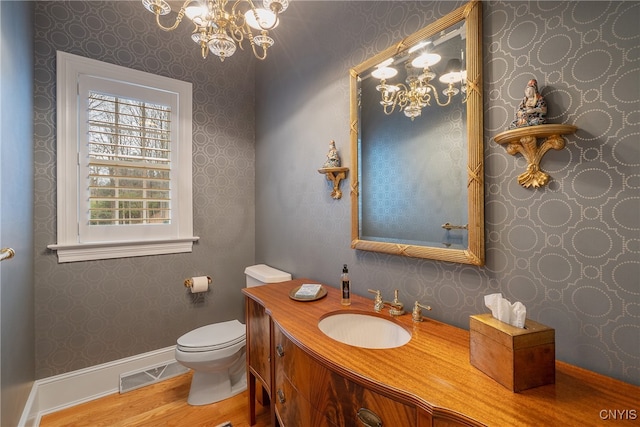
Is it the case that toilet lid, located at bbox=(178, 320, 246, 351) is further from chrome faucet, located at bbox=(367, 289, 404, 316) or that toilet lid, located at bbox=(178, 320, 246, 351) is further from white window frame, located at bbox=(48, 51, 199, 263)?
chrome faucet, located at bbox=(367, 289, 404, 316)

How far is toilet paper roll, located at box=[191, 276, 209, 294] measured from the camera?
2352 mm

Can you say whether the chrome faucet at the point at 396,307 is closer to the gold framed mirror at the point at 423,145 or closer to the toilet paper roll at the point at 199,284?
the gold framed mirror at the point at 423,145

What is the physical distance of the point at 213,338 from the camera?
6.35 ft

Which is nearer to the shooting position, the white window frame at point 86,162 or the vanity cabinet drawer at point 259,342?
the vanity cabinet drawer at point 259,342

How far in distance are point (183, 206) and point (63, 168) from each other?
783mm

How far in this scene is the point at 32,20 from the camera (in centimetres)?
179

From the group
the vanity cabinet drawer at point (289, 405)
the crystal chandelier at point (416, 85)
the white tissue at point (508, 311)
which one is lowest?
the vanity cabinet drawer at point (289, 405)

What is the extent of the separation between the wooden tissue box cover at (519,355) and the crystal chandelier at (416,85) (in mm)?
881

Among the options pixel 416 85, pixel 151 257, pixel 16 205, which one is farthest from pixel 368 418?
pixel 151 257

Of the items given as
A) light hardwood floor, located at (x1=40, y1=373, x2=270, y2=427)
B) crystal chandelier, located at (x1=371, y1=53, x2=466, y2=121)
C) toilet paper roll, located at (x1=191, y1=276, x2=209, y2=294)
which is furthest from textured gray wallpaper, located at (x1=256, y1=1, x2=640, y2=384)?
toilet paper roll, located at (x1=191, y1=276, x2=209, y2=294)

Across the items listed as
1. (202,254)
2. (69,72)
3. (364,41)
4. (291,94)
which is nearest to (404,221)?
(364,41)

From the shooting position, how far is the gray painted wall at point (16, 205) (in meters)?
1.22

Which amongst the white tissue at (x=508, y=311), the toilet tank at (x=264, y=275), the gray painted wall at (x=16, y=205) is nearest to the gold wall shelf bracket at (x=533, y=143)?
the white tissue at (x=508, y=311)

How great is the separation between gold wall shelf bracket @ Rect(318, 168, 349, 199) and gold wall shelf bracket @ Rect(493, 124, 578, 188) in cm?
88
